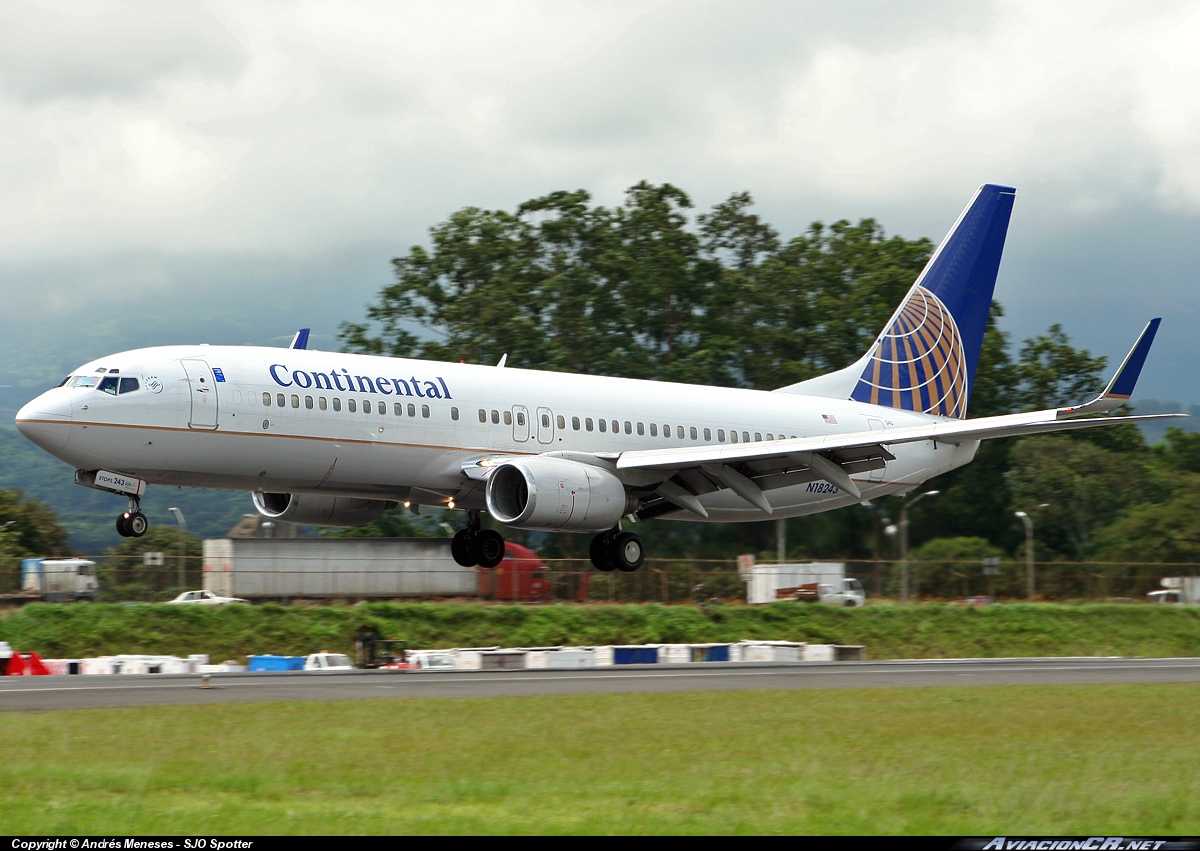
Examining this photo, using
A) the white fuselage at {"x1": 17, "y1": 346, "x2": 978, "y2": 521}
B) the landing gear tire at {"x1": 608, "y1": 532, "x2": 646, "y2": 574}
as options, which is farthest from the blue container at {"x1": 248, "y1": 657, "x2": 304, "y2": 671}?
the landing gear tire at {"x1": 608, "y1": 532, "x2": 646, "y2": 574}

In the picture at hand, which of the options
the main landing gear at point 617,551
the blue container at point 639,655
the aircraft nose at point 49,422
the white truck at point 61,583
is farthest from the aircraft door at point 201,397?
the white truck at point 61,583

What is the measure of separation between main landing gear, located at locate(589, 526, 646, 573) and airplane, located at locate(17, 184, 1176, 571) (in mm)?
48

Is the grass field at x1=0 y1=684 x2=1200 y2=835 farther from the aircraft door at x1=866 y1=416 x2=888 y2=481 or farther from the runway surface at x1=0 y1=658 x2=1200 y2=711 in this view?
the aircraft door at x1=866 y1=416 x2=888 y2=481

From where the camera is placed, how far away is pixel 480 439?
31.8m

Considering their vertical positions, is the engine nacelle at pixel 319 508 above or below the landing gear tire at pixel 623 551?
above

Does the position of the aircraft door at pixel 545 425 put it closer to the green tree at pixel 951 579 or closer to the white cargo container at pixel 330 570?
the white cargo container at pixel 330 570

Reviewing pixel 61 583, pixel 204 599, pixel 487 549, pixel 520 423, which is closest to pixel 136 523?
pixel 520 423

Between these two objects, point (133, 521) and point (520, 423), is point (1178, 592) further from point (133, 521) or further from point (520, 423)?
point (133, 521)

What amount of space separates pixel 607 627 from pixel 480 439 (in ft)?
47.6

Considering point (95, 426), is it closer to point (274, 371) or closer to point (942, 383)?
point (274, 371)

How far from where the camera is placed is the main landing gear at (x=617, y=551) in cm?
3450

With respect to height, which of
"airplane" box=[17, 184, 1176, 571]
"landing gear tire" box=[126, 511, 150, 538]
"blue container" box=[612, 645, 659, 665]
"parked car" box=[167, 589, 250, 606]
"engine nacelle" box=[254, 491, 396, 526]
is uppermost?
"airplane" box=[17, 184, 1176, 571]

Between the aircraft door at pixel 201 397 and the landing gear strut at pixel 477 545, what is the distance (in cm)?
834

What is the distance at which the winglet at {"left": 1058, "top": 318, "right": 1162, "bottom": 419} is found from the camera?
97.6 ft
